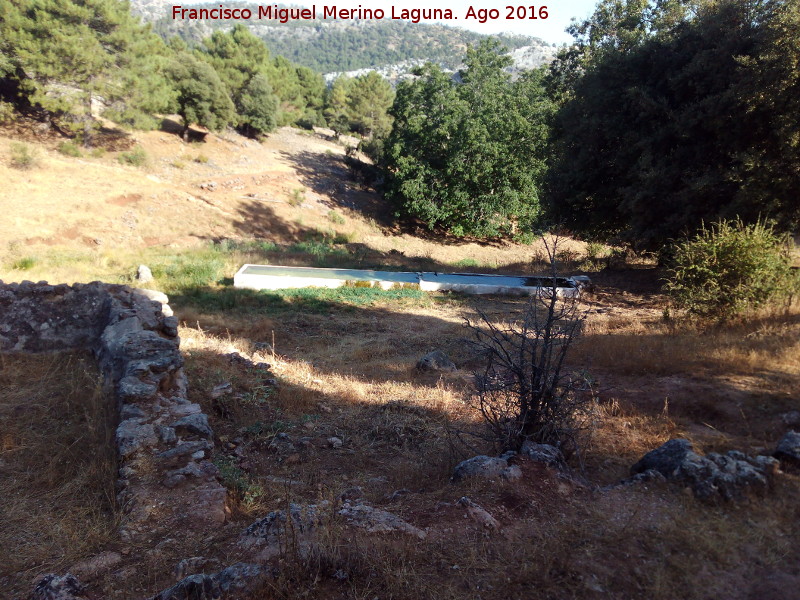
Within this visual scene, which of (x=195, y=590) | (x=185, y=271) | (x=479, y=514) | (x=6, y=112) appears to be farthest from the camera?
(x=6, y=112)

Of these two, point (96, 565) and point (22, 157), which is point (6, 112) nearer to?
point (22, 157)

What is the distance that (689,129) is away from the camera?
11.2 meters

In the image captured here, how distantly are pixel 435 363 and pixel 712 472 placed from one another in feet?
16.5

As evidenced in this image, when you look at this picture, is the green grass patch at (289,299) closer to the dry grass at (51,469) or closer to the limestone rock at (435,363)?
the limestone rock at (435,363)

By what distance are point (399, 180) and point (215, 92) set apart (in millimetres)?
15559

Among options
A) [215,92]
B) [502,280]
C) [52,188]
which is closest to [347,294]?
[502,280]

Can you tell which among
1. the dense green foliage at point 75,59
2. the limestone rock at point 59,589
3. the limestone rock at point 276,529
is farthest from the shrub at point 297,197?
the limestone rock at point 59,589

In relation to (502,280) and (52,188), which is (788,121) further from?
(52,188)

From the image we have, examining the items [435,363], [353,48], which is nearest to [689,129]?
[435,363]

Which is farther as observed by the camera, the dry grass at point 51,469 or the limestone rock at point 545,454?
the limestone rock at point 545,454

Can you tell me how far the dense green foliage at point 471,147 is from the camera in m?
23.1

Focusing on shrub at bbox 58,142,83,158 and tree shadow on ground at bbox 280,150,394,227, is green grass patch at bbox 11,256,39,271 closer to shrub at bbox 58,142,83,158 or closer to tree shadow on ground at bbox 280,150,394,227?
shrub at bbox 58,142,83,158

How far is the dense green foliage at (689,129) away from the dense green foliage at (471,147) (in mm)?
8149

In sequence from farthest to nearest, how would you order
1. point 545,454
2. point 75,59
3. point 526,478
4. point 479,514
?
point 75,59 < point 545,454 < point 526,478 < point 479,514
